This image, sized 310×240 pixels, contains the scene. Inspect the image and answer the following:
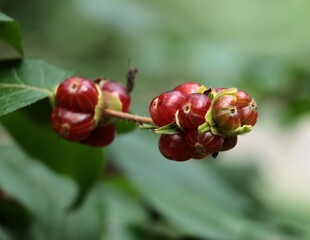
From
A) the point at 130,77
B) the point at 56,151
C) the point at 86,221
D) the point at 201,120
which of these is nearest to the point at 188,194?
the point at 86,221

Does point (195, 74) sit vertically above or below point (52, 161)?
below

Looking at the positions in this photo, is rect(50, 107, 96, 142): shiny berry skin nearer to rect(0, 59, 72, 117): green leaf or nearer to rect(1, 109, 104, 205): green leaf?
rect(0, 59, 72, 117): green leaf

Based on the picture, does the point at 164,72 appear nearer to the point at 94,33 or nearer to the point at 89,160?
the point at 94,33

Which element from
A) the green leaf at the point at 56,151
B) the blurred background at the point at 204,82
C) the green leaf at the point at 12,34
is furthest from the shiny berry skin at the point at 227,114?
the blurred background at the point at 204,82

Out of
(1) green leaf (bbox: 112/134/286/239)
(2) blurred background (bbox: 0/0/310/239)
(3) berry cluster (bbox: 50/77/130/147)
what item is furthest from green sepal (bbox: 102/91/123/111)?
(1) green leaf (bbox: 112/134/286/239)

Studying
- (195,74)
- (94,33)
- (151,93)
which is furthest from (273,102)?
(94,33)

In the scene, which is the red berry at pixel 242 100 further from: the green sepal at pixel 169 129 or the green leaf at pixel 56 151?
the green leaf at pixel 56 151

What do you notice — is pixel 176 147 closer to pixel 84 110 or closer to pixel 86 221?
pixel 84 110

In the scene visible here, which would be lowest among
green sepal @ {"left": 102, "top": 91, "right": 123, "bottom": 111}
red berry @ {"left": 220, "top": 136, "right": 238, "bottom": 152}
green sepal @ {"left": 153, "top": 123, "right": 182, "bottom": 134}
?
green sepal @ {"left": 102, "top": 91, "right": 123, "bottom": 111}
